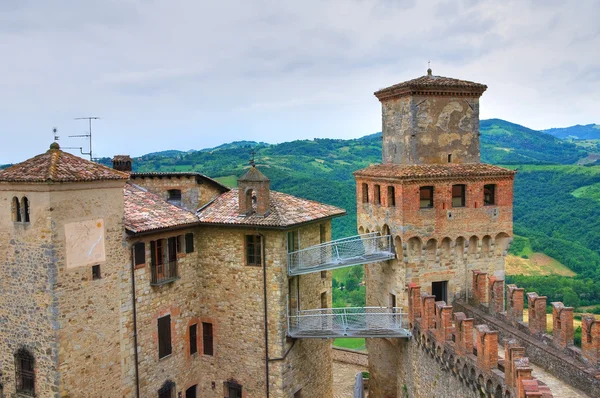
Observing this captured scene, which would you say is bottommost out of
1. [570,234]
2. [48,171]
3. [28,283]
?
[570,234]

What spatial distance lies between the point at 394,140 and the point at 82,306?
13432 mm

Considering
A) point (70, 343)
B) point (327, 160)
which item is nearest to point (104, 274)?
point (70, 343)

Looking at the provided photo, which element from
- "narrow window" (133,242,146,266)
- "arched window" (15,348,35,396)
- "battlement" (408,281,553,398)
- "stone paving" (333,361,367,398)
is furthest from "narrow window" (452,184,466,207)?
"arched window" (15,348,35,396)

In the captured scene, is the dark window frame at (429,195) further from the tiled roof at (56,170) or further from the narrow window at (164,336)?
the tiled roof at (56,170)

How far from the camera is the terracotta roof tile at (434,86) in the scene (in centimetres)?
2142

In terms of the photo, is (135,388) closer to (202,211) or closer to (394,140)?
(202,211)

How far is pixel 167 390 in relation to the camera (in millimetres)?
21656

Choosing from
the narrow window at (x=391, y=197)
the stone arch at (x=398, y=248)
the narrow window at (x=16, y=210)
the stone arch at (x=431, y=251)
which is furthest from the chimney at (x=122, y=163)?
the stone arch at (x=431, y=251)

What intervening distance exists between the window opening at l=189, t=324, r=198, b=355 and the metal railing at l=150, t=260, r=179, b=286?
8.35ft

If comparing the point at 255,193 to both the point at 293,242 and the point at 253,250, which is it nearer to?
the point at 253,250

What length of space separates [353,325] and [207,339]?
626cm

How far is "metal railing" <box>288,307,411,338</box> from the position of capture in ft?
69.6

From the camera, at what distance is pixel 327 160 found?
10481cm

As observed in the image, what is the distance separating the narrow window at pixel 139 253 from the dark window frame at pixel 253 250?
12.9ft
